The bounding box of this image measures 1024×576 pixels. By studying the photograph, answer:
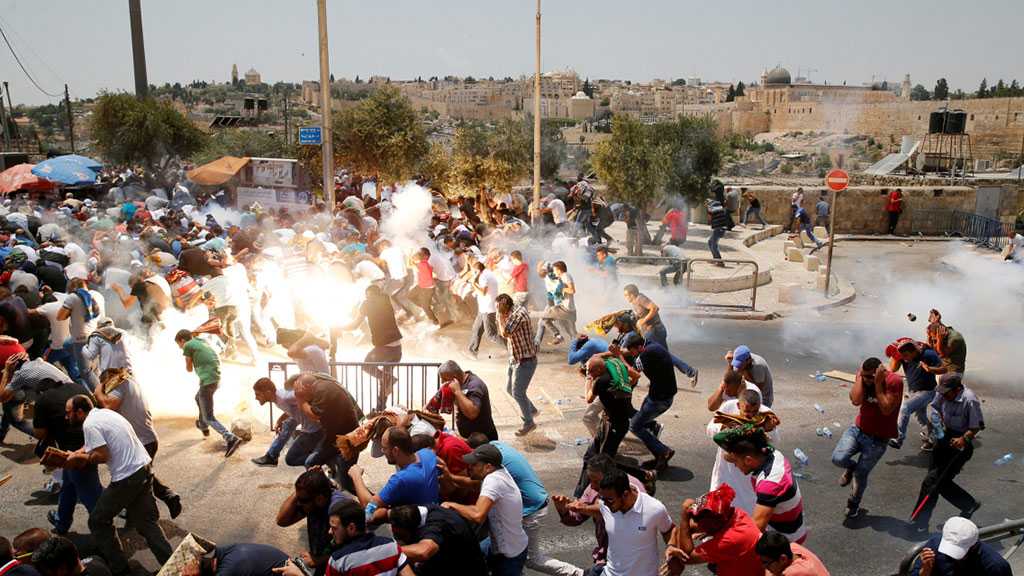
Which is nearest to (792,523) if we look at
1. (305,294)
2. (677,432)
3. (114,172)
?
(677,432)

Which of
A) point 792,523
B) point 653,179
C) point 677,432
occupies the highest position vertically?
point 653,179

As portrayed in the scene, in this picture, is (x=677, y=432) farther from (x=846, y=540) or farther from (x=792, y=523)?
(x=792, y=523)

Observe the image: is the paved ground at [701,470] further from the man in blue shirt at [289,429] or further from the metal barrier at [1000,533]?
the metal barrier at [1000,533]

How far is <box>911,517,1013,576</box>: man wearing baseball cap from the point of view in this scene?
15.4 feet

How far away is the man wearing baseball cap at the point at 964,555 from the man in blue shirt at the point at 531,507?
2.14 meters

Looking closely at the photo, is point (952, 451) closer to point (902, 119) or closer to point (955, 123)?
point (955, 123)

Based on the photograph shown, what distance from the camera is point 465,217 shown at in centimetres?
1962

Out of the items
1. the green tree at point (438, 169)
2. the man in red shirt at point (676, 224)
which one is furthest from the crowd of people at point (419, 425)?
the green tree at point (438, 169)

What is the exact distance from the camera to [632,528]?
469 cm

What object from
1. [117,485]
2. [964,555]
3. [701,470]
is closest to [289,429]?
[117,485]

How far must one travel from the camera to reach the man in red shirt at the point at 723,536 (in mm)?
4406

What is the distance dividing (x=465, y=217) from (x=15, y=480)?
13.0m

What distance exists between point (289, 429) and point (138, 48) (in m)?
41.1

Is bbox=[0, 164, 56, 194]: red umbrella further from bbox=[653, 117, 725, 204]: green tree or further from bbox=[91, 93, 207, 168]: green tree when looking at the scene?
bbox=[653, 117, 725, 204]: green tree
